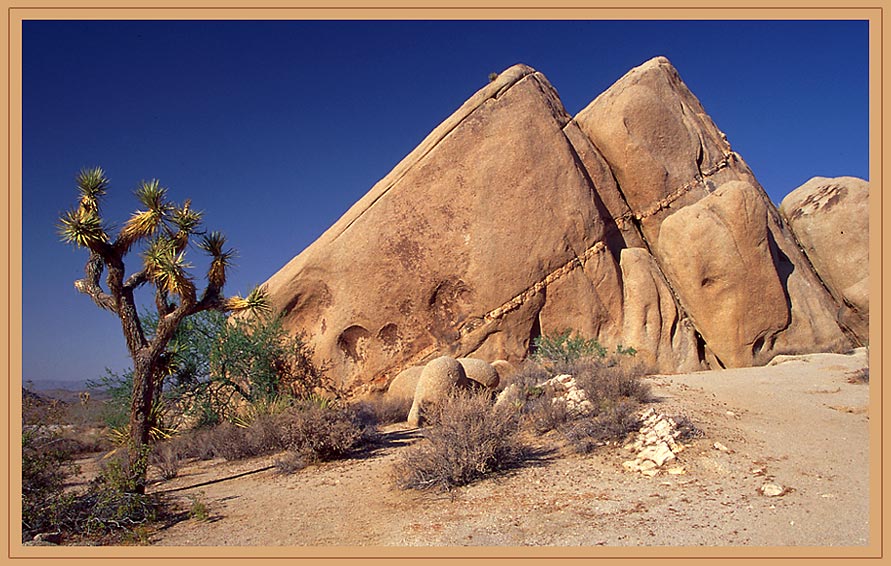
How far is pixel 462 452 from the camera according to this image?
21.1ft

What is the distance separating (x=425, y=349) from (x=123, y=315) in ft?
23.0

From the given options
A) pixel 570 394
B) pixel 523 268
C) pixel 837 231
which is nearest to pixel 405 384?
pixel 523 268

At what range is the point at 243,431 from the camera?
947 centimetres

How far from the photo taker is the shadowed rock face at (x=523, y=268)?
44.1ft

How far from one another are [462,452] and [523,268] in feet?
25.8

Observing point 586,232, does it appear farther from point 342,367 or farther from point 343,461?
point 343,461

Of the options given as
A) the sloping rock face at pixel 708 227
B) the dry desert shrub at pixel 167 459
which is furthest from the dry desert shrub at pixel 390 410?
the sloping rock face at pixel 708 227

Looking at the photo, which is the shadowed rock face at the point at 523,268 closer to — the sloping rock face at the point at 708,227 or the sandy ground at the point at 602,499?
the sloping rock face at the point at 708,227

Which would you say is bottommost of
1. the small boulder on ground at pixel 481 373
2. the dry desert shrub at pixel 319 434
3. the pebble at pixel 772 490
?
the pebble at pixel 772 490

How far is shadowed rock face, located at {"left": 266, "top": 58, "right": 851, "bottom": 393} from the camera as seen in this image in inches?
530

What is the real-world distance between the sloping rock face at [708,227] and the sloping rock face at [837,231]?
0.60 metres

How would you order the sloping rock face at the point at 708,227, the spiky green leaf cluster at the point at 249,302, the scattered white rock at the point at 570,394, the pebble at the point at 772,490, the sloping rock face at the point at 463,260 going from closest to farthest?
the pebble at the point at 772,490
the spiky green leaf cluster at the point at 249,302
the scattered white rock at the point at 570,394
the sloping rock face at the point at 463,260
the sloping rock face at the point at 708,227

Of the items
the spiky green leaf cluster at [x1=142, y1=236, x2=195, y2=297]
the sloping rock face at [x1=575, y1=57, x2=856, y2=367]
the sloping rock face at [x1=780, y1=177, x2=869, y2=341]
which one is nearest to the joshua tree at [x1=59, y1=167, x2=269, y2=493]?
the spiky green leaf cluster at [x1=142, y1=236, x2=195, y2=297]

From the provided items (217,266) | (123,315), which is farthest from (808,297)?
(123,315)
